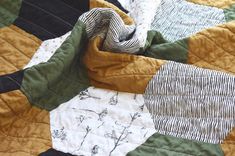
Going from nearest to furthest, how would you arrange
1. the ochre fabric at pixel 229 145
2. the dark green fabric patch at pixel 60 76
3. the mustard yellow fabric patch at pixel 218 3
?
the ochre fabric at pixel 229 145 < the dark green fabric patch at pixel 60 76 < the mustard yellow fabric patch at pixel 218 3

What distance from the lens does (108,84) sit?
990 millimetres

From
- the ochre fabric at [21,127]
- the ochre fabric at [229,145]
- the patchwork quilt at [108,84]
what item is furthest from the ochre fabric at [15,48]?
the ochre fabric at [229,145]

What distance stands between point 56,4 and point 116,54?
0.28 metres

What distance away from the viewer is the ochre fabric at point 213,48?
1020mm

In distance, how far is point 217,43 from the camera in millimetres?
1036

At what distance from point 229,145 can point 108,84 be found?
36 cm

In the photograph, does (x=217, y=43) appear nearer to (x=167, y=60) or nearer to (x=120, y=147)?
(x=167, y=60)

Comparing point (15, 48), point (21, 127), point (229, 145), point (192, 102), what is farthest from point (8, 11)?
point (229, 145)

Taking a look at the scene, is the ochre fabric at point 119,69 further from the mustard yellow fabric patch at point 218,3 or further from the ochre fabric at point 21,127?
the mustard yellow fabric patch at point 218,3

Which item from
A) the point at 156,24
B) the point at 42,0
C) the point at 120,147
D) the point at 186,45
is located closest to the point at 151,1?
the point at 156,24

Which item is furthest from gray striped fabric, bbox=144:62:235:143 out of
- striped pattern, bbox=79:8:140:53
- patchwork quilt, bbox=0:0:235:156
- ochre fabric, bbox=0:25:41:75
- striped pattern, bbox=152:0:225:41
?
ochre fabric, bbox=0:25:41:75

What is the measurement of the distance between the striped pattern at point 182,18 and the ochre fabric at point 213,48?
4.3 inches

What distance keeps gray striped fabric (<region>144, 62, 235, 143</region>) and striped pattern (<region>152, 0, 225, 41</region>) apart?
9.1 inches

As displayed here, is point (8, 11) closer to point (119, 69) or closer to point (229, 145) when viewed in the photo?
point (119, 69)
